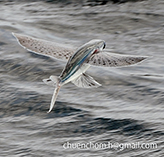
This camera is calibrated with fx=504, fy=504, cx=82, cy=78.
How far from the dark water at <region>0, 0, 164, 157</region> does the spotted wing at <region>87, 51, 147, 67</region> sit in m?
0.81

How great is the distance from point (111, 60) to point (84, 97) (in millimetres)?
1399

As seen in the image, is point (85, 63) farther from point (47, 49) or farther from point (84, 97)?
point (84, 97)

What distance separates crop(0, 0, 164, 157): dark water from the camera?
344 cm

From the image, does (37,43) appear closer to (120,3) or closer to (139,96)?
(139,96)

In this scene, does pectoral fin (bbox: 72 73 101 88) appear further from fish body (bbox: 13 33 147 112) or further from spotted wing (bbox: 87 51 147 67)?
spotted wing (bbox: 87 51 147 67)

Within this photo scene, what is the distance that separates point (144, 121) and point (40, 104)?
2.83 ft

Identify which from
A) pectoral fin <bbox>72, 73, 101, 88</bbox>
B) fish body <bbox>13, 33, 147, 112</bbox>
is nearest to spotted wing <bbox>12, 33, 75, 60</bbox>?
fish body <bbox>13, 33, 147, 112</bbox>

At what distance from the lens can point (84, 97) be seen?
408cm

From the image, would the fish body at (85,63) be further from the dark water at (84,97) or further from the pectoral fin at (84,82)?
the dark water at (84,97)

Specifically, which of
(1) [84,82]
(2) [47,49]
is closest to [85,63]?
(1) [84,82]

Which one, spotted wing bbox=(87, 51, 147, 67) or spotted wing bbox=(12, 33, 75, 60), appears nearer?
spotted wing bbox=(87, 51, 147, 67)

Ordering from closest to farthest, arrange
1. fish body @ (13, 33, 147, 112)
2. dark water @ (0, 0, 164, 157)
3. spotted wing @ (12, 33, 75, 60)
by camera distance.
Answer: fish body @ (13, 33, 147, 112)
spotted wing @ (12, 33, 75, 60)
dark water @ (0, 0, 164, 157)

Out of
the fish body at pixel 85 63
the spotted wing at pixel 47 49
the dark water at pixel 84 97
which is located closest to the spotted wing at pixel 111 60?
the fish body at pixel 85 63

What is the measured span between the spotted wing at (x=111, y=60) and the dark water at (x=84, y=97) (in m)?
0.81
